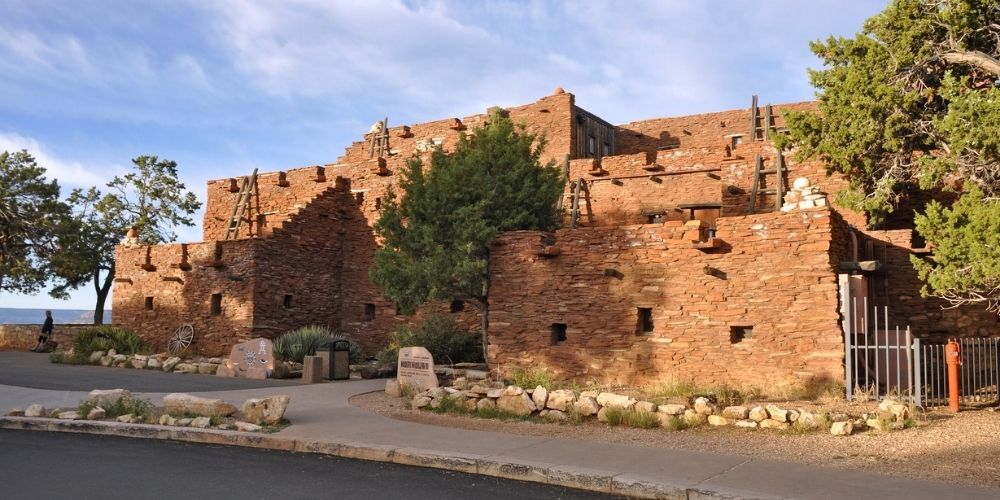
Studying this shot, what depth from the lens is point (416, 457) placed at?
8734mm

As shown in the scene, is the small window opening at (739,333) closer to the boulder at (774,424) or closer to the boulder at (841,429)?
the boulder at (774,424)

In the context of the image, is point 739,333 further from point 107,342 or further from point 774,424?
point 107,342

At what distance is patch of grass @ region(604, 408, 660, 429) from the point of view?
11.1m

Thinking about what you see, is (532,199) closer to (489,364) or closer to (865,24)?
(489,364)

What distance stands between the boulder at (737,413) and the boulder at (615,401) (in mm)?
1380

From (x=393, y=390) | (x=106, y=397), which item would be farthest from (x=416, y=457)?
(x=393, y=390)

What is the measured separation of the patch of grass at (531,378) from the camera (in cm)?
1518

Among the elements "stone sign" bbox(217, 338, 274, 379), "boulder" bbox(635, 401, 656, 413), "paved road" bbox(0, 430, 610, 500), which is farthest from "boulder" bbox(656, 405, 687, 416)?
"stone sign" bbox(217, 338, 274, 379)

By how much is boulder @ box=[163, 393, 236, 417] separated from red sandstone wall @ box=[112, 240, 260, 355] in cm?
1186

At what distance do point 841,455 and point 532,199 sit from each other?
1081 cm

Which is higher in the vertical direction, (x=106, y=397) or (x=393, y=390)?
(x=106, y=397)

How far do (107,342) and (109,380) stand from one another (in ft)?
22.5

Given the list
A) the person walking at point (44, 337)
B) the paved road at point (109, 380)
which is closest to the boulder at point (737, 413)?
the paved road at point (109, 380)

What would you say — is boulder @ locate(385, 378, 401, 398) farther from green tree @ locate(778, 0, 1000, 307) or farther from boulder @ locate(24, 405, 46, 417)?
green tree @ locate(778, 0, 1000, 307)
